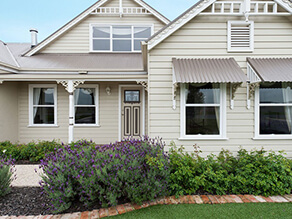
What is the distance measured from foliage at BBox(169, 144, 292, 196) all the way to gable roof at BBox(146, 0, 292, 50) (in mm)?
3043

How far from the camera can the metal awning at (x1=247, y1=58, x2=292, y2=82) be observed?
4738 millimetres

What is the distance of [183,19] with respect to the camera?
17.2 feet

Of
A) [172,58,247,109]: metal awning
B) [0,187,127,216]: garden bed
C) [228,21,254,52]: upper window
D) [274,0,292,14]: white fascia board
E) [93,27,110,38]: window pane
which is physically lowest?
[0,187,127,216]: garden bed

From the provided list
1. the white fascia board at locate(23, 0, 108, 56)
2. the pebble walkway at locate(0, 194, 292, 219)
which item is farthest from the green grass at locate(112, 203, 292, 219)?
the white fascia board at locate(23, 0, 108, 56)

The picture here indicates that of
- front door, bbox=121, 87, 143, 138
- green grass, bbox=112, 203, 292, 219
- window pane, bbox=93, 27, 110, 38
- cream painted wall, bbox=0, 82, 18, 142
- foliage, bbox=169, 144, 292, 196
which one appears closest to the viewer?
green grass, bbox=112, 203, 292, 219

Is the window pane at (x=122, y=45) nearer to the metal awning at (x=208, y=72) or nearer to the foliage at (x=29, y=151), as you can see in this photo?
the metal awning at (x=208, y=72)

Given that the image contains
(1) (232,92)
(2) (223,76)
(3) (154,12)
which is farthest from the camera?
(3) (154,12)

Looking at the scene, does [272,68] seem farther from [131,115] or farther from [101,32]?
[101,32]

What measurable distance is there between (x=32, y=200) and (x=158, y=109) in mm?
3478

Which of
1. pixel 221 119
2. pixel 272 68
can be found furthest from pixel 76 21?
pixel 272 68

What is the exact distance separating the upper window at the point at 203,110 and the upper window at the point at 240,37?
3.90 ft

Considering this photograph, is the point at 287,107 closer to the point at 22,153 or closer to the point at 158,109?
the point at 158,109

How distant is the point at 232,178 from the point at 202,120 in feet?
5.61

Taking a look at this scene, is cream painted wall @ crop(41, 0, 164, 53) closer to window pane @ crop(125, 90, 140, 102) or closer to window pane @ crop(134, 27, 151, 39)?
window pane @ crop(134, 27, 151, 39)
